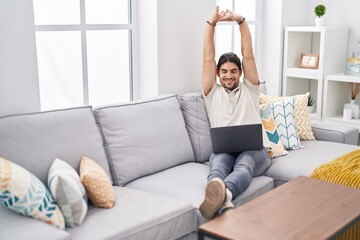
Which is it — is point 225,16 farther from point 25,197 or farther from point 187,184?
point 25,197

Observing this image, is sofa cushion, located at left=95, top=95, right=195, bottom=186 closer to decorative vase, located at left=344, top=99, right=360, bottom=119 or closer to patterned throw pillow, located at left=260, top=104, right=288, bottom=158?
patterned throw pillow, located at left=260, top=104, right=288, bottom=158

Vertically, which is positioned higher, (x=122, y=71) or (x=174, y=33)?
(x=174, y=33)

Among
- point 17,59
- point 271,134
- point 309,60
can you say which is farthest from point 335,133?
point 17,59

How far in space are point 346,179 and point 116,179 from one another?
1.24 meters

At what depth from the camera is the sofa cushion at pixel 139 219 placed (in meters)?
1.95

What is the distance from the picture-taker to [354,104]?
13.3ft

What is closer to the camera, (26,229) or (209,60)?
(26,229)

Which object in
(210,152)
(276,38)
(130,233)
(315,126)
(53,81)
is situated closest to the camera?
(130,233)

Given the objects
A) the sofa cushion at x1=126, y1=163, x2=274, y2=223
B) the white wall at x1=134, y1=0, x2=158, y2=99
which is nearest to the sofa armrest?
the sofa cushion at x1=126, y1=163, x2=274, y2=223

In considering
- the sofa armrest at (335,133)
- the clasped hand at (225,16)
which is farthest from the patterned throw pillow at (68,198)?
the sofa armrest at (335,133)

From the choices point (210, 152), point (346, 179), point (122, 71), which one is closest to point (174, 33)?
point (122, 71)

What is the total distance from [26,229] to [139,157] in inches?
38.1

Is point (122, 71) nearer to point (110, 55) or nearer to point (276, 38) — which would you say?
point (110, 55)

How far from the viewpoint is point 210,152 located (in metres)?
3.07
